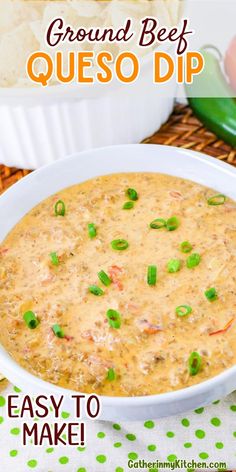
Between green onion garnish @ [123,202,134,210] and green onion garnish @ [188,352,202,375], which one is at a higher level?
green onion garnish @ [123,202,134,210]

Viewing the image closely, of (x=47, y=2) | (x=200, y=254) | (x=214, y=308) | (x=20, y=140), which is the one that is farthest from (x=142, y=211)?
(x=47, y=2)

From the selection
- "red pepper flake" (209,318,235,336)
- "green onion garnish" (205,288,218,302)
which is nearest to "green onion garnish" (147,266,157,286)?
"green onion garnish" (205,288,218,302)

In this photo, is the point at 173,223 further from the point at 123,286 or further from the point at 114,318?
the point at 114,318

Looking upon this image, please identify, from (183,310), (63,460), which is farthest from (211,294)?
(63,460)

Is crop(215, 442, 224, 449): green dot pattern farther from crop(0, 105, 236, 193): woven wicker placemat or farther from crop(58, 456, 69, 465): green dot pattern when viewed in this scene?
crop(0, 105, 236, 193): woven wicker placemat

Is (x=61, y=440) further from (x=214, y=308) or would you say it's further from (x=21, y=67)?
(x=21, y=67)

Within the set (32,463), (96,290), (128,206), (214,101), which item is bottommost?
(32,463)
